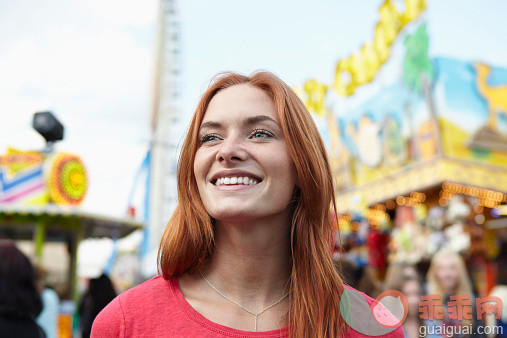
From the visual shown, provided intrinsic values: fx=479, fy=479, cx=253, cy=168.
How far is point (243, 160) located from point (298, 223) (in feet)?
1.03

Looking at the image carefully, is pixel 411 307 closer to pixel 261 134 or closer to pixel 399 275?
pixel 399 275

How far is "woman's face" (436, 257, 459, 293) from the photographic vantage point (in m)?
3.45

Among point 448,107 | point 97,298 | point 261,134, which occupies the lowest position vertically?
point 97,298

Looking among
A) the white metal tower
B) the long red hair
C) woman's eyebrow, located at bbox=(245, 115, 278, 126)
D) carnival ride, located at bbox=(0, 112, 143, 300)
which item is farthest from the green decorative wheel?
woman's eyebrow, located at bbox=(245, 115, 278, 126)

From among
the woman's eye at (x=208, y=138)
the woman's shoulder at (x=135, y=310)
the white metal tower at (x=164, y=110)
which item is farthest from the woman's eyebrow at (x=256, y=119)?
the white metal tower at (x=164, y=110)

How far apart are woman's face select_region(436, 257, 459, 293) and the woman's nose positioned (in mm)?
2525

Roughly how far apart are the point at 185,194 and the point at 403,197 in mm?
9666

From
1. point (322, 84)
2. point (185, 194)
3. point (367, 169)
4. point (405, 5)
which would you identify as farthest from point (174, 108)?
point (185, 194)

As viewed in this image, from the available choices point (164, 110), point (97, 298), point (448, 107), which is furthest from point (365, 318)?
point (164, 110)

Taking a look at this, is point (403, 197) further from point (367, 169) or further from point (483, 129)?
point (483, 129)

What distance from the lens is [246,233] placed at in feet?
4.79

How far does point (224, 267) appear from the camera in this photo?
1511 mm

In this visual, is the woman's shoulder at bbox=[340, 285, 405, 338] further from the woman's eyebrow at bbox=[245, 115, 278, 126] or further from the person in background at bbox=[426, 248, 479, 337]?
the person in background at bbox=[426, 248, 479, 337]

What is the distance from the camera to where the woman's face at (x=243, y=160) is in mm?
1397
